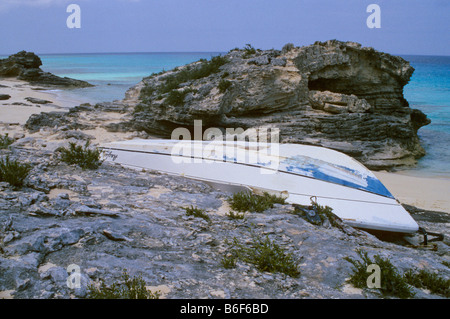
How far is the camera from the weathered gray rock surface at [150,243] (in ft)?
11.3

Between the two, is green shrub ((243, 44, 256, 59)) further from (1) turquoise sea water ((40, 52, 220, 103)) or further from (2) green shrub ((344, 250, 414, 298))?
(2) green shrub ((344, 250, 414, 298))

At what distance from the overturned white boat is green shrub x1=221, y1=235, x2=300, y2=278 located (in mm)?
3342

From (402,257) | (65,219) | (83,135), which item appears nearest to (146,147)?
(83,135)

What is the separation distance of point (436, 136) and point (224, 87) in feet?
55.8

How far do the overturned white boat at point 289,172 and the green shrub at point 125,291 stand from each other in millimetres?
4963

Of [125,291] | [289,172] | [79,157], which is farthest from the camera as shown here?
[289,172]

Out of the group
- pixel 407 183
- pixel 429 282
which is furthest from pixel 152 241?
pixel 407 183

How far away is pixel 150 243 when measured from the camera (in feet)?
14.2

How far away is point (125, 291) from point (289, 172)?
19.5 feet

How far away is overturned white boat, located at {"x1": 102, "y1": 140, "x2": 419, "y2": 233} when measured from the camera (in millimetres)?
7461

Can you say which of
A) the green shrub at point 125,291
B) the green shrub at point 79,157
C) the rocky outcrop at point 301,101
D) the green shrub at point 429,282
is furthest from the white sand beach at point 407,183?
the green shrub at point 125,291

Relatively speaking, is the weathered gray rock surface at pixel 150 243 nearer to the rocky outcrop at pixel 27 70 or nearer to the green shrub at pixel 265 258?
the green shrub at pixel 265 258

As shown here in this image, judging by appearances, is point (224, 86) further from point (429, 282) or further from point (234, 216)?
point (429, 282)
